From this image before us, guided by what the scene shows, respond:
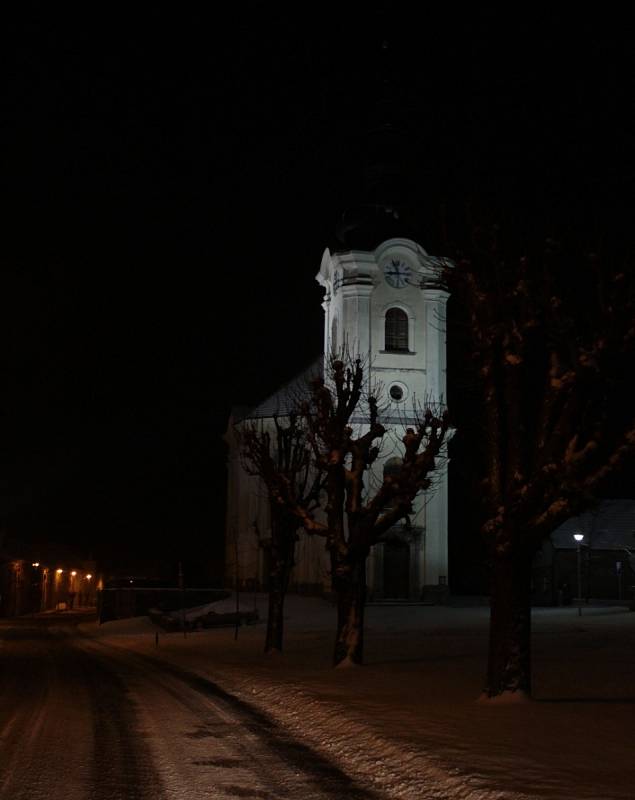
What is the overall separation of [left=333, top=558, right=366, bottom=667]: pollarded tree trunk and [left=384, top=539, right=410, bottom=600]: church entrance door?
34.2 metres

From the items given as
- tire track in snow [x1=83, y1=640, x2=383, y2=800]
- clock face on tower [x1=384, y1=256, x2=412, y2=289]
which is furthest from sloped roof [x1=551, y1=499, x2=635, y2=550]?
tire track in snow [x1=83, y1=640, x2=383, y2=800]

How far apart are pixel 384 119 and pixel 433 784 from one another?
51.1m

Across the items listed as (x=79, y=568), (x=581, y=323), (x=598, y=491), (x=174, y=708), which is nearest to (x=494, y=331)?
(x=598, y=491)

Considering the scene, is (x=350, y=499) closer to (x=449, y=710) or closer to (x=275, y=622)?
(x=275, y=622)

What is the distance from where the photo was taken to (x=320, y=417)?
25234 millimetres

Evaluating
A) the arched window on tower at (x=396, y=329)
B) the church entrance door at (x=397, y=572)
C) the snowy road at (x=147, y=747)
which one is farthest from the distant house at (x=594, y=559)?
the snowy road at (x=147, y=747)

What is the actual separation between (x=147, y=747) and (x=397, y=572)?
150 feet

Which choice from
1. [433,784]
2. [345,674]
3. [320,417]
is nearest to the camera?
[433,784]

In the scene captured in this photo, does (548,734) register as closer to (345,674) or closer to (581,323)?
(345,674)

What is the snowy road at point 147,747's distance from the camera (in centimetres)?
1006

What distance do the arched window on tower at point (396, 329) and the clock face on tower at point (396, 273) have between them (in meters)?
1.44

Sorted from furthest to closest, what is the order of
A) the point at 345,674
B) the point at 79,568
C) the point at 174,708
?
1. the point at 79,568
2. the point at 345,674
3. the point at 174,708

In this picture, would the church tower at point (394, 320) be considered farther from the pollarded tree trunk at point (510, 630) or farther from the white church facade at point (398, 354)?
the pollarded tree trunk at point (510, 630)

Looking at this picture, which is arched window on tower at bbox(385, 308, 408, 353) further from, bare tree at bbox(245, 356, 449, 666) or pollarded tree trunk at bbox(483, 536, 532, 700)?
pollarded tree trunk at bbox(483, 536, 532, 700)
